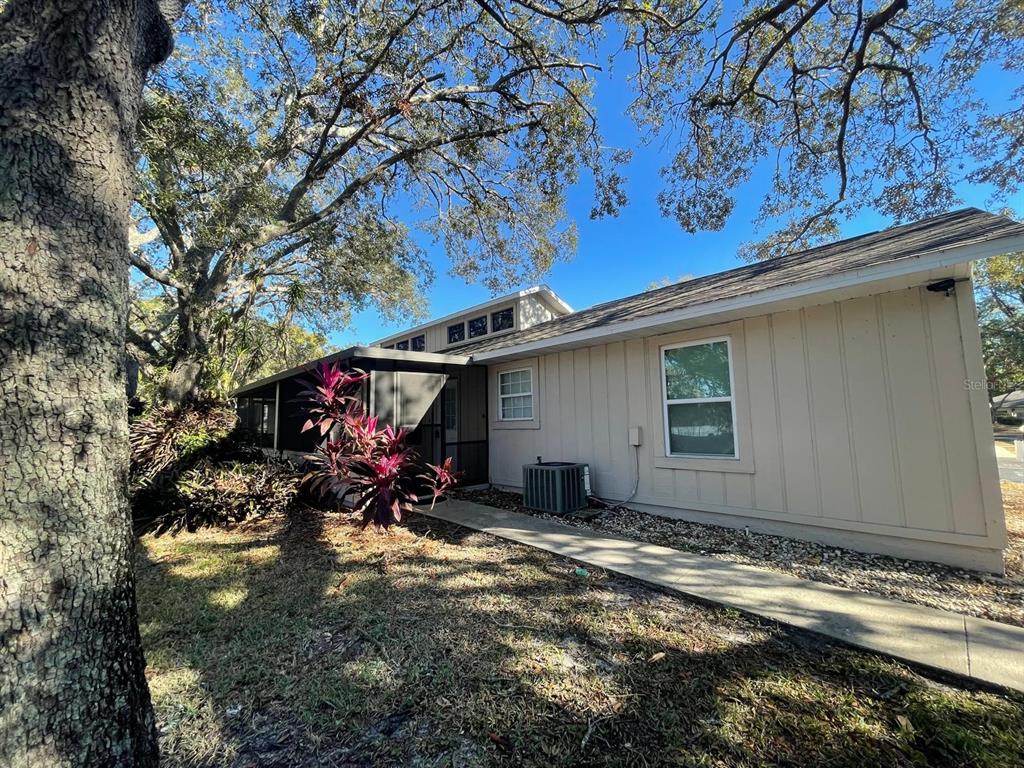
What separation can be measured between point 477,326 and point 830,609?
1008 centimetres

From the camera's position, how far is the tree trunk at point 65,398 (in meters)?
1.35

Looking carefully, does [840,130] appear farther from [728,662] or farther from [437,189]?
[728,662]

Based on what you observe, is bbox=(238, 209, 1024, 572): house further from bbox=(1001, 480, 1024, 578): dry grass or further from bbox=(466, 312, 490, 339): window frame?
bbox=(466, 312, 490, 339): window frame

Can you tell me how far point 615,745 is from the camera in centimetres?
188

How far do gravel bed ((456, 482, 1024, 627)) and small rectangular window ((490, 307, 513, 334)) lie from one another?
627 centimetres

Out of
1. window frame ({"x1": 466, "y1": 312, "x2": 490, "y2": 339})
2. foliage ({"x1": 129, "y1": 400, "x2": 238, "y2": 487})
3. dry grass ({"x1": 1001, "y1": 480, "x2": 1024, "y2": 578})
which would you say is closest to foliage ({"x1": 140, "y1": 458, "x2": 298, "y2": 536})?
foliage ({"x1": 129, "y1": 400, "x2": 238, "y2": 487})

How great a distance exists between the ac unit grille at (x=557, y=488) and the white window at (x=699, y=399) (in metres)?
1.37

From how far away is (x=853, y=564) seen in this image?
4.04 meters

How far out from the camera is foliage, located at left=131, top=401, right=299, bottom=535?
18.5 feet

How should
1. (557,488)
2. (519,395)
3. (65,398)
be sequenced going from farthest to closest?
(519,395), (557,488), (65,398)

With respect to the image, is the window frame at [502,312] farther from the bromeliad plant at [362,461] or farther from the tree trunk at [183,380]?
the tree trunk at [183,380]

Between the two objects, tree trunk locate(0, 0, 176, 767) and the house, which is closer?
tree trunk locate(0, 0, 176, 767)

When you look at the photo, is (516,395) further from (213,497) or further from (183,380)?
(183,380)

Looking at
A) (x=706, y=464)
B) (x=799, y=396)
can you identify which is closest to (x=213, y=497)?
(x=706, y=464)
